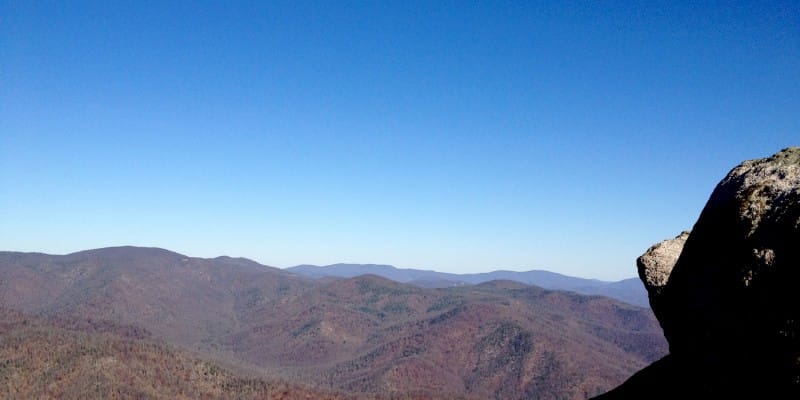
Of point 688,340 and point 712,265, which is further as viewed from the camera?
point 688,340

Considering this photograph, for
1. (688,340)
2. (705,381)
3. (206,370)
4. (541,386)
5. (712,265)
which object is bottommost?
(541,386)

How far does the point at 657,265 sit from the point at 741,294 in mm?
5082

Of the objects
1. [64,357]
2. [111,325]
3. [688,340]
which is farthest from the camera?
[111,325]

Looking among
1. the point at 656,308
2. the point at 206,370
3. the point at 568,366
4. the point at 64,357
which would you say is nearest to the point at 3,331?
the point at 64,357

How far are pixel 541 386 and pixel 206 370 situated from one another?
12285cm

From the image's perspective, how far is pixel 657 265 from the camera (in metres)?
13.1

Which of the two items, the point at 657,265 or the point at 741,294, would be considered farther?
the point at 657,265

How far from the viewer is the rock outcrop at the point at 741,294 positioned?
23.9 feet

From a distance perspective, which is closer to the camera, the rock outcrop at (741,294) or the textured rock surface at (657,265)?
the rock outcrop at (741,294)

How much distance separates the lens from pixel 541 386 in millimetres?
184250

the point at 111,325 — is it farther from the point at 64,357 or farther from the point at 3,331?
the point at 64,357

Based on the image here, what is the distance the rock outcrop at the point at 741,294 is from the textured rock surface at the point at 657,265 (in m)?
0.68

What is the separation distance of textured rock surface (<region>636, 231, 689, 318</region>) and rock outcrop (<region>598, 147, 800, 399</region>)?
68 cm

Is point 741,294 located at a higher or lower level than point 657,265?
lower
